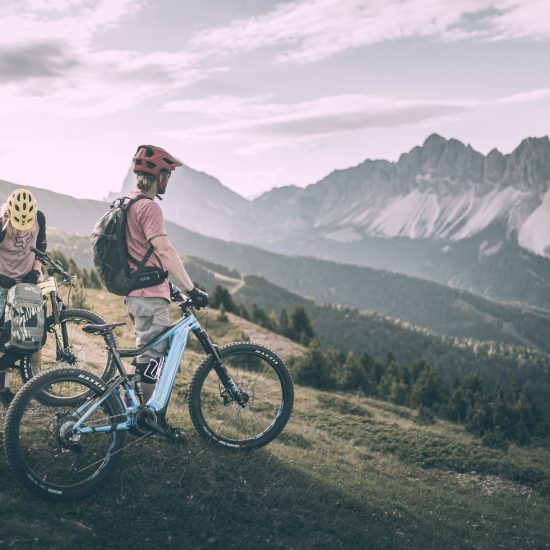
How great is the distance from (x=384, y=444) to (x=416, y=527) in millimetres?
7665

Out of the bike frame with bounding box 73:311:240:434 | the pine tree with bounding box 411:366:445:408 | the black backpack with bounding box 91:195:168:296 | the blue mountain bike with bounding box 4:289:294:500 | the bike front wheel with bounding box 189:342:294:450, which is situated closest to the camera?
the blue mountain bike with bounding box 4:289:294:500

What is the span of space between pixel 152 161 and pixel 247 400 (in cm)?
396

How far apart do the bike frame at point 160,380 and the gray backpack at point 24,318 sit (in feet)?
5.44

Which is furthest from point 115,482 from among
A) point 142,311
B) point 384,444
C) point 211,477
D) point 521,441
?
point 521,441

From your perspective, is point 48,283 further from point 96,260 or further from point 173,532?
point 173,532

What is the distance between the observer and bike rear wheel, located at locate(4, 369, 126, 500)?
6.77 meters

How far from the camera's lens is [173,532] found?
276 inches

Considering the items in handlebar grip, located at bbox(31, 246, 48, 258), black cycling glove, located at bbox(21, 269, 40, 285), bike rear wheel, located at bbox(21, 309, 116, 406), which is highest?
handlebar grip, located at bbox(31, 246, 48, 258)

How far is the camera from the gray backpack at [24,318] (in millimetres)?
8367

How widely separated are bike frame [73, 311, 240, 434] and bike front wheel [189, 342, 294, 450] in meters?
0.19

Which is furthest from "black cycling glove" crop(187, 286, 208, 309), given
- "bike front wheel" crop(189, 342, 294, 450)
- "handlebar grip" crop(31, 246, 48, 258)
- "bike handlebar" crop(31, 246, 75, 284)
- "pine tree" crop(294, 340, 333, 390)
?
"pine tree" crop(294, 340, 333, 390)

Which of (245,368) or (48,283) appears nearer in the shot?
(245,368)

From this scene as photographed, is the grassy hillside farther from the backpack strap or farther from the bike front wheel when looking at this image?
the backpack strap

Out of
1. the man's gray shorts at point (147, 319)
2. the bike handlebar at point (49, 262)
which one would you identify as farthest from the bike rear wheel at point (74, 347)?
the man's gray shorts at point (147, 319)
